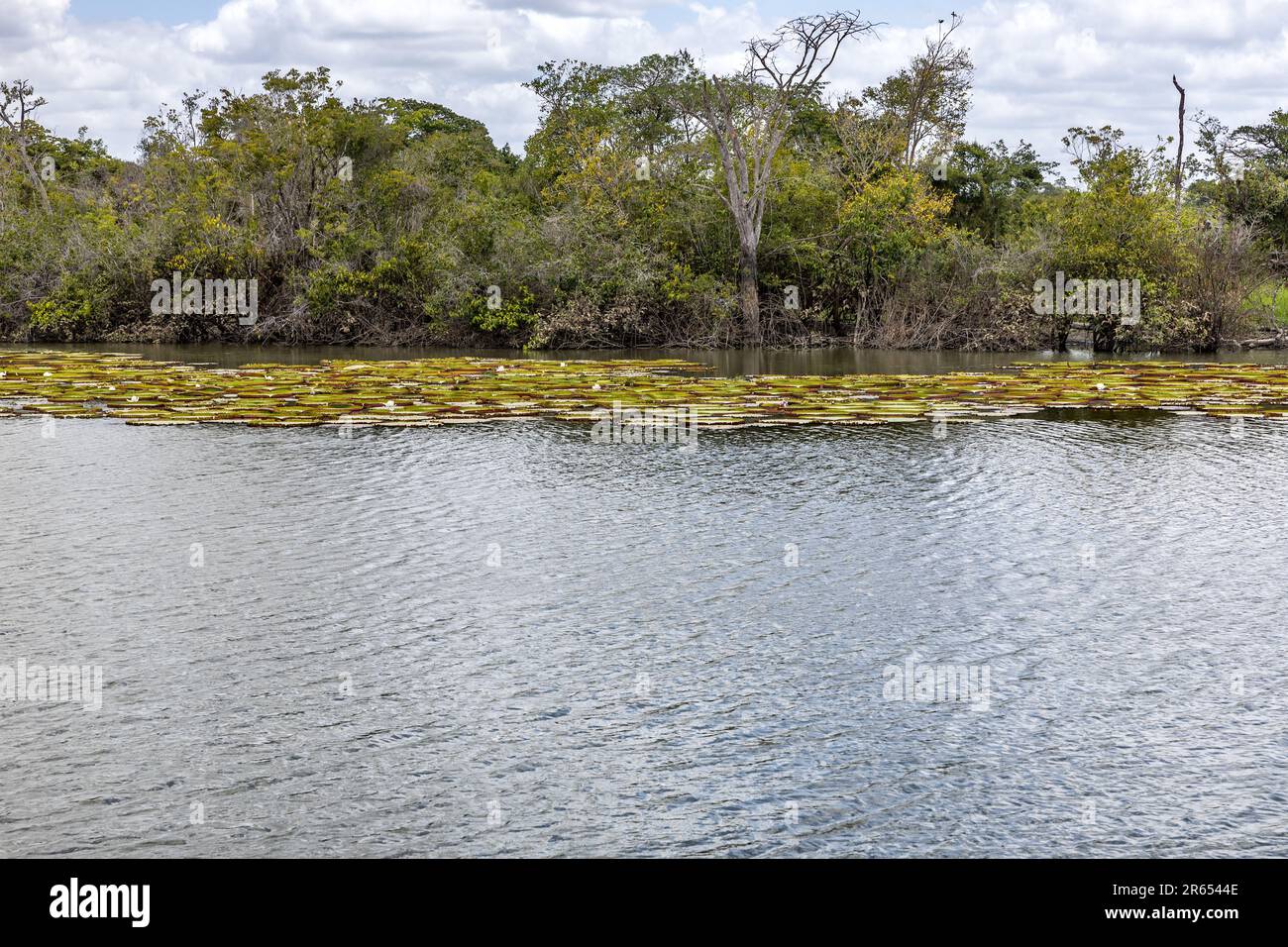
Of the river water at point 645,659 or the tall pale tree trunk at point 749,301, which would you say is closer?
the river water at point 645,659

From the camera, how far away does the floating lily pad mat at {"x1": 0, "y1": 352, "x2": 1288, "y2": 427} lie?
19375 millimetres

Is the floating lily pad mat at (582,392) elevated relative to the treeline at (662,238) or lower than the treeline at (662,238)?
lower

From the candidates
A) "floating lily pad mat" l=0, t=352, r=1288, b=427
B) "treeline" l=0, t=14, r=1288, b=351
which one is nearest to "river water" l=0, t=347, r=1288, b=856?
"floating lily pad mat" l=0, t=352, r=1288, b=427

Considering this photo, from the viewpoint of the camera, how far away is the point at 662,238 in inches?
1484

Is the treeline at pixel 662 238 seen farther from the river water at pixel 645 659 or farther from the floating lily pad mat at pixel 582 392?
the river water at pixel 645 659

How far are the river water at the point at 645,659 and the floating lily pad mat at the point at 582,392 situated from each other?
14.3ft

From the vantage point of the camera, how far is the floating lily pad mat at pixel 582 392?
1938 cm

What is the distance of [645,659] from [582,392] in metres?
14.1

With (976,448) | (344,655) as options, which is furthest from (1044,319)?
(344,655)

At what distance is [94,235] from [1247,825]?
41895 mm

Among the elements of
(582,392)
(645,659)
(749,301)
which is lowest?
(645,659)

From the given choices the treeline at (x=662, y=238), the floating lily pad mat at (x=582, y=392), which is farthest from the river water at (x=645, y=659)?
the treeline at (x=662, y=238)

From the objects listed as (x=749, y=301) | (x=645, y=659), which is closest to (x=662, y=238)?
(x=749, y=301)

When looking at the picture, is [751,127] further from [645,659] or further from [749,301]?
[645,659]
